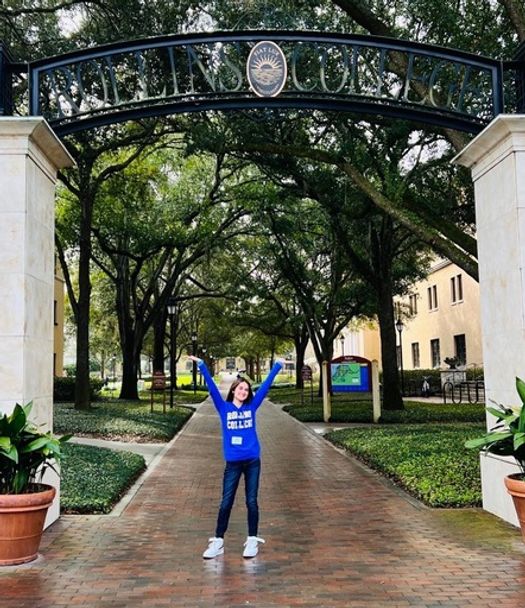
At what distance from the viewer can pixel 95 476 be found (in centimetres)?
995

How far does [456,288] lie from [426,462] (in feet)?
105

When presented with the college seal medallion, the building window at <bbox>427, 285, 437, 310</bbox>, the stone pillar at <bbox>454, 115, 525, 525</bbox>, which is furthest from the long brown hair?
the building window at <bbox>427, 285, 437, 310</bbox>

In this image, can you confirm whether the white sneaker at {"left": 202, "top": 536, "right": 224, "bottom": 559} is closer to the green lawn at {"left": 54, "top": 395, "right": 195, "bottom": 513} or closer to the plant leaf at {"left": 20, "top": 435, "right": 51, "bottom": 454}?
the plant leaf at {"left": 20, "top": 435, "right": 51, "bottom": 454}

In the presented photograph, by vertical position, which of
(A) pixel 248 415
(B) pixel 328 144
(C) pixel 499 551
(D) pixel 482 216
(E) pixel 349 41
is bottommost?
(C) pixel 499 551

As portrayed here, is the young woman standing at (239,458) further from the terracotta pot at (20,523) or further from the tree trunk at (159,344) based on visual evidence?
the tree trunk at (159,344)

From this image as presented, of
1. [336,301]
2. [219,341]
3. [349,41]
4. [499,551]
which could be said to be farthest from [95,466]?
[219,341]

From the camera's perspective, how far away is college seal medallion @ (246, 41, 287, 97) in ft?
26.6

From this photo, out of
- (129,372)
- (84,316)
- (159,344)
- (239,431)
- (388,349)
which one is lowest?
(239,431)

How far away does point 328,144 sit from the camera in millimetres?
16219

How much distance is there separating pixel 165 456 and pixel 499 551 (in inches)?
336

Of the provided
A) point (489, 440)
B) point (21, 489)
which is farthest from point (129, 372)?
point (489, 440)

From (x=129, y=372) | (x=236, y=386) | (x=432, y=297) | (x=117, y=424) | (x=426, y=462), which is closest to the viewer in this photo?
(x=236, y=386)

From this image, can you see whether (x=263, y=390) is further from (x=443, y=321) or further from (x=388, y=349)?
(x=443, y=321)

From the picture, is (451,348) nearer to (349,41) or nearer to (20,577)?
(349,41)
